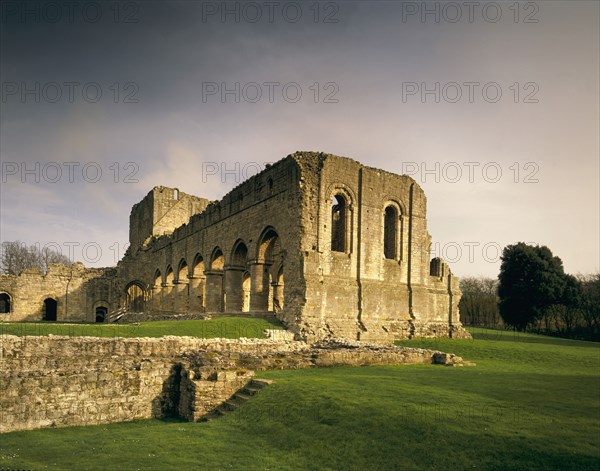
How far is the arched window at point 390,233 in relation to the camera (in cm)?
2516

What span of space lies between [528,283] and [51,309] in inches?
1727

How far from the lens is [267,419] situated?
9312mm

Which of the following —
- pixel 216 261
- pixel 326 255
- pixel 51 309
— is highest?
pixel 216 261

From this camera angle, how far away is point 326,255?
21609mm

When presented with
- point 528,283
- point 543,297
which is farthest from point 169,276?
point 543,297

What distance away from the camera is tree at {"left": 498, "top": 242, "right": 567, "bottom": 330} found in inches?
1529

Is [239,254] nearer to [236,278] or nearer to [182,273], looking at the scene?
[236,278]

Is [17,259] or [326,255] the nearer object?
[326,255]

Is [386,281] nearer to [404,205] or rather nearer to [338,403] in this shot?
[404,205]

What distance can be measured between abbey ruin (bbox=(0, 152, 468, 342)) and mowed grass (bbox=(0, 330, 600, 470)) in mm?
9977

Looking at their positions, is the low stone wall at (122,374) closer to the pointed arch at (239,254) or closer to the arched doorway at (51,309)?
the pointed arch at (239,254)

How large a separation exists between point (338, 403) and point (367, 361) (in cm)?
641

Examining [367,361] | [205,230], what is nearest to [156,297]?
[205,230]

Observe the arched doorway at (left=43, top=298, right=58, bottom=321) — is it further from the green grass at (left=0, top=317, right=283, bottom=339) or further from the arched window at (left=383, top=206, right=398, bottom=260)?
the arched window at (left=383, top=206, right=398, bottom=260)
